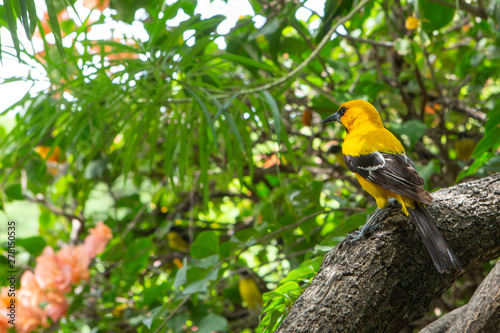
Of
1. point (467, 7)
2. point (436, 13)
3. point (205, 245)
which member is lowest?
point (205, 245)

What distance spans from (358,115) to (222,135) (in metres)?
0.63

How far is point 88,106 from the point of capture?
182cm

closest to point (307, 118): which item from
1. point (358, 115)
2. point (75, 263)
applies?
point (358, 115)

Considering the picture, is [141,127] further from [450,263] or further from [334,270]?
[450,263]

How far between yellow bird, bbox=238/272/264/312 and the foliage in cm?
8

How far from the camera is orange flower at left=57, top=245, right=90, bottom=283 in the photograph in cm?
213

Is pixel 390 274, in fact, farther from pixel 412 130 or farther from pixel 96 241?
pixel 96 241

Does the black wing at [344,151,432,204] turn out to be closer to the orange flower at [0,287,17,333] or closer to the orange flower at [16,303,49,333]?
the orange flower at [16,303,49,333]

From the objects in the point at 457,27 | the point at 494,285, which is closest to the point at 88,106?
the point at 494,285

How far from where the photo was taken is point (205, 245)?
1.86 meters

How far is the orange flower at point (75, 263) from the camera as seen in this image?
213 cm

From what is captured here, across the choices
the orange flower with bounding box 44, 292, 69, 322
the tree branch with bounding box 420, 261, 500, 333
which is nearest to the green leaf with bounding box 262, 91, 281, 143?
the tree branch with bounding box 420, 261, 500, 333

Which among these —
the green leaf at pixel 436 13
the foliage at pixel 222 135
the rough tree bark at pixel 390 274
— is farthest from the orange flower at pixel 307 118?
the rough tree bark at pixel 390 274

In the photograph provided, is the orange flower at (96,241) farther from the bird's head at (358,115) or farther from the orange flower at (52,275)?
the bird's head at (358,115)
